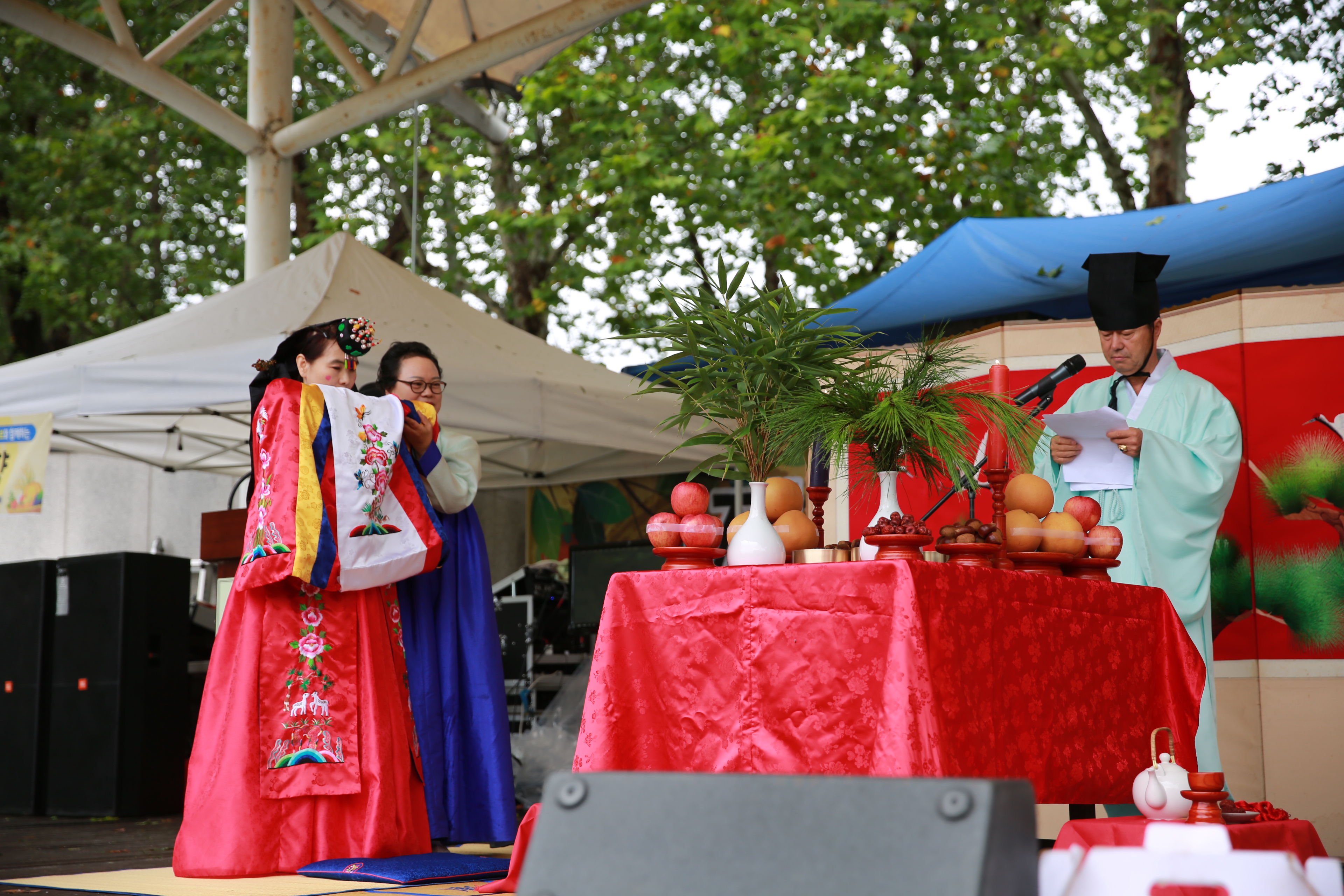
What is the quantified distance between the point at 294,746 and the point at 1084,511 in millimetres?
1880

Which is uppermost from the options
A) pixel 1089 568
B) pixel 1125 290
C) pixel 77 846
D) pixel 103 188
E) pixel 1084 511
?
pixel 103 188

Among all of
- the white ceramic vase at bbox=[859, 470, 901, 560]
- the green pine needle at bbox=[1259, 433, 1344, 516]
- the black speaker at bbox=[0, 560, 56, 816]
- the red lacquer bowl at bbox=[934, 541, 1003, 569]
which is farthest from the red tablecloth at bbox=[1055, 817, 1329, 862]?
the black speaker at bbox=[0, 560, 56, 816]

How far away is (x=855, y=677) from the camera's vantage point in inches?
76.1

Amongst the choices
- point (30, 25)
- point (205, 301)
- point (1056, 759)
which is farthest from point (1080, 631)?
point (30, 25)

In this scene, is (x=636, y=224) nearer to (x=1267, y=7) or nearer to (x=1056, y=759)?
(x=1267, y=7)

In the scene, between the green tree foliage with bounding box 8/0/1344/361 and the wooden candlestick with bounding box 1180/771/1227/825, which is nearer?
the wooden candlestick with bounding box 1180/771/1227/825

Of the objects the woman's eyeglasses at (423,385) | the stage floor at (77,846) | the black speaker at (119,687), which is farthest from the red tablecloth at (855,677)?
the black speaker at (119,687)

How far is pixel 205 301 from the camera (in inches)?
196

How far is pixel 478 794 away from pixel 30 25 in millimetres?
4869

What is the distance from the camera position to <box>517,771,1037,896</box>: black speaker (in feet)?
3.34

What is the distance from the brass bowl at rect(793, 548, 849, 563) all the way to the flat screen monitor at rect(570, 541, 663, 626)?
4.19 m

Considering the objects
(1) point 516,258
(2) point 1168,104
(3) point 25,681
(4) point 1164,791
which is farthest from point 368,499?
(2) point 1168,104

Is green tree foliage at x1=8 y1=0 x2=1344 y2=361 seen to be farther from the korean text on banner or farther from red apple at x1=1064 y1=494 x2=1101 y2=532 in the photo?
red apple at x1=1064 y1=494 x2=1101 y2=532

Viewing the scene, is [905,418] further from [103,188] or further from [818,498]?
[103,188]
